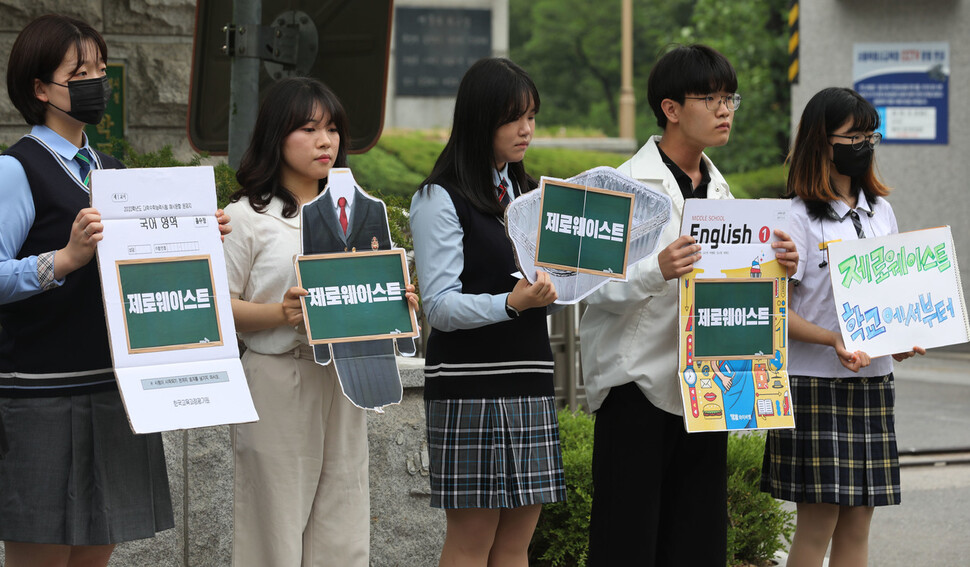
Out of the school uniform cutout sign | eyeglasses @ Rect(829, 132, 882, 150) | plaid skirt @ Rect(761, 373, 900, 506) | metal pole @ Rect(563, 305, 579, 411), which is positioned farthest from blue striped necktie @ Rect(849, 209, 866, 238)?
metal pole @ Rect(563, 305, 579, 411)

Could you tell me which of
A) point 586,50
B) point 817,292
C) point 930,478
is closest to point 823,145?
point 817,292

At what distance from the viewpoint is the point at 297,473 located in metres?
3.38

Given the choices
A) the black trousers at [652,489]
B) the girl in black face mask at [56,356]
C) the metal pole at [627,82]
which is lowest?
the black trousers at [652,489]

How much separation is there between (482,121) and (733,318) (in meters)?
0.97

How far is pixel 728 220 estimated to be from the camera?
3.55 metres

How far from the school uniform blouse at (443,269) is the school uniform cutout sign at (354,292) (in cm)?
10

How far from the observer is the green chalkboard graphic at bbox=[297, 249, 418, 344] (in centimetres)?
324

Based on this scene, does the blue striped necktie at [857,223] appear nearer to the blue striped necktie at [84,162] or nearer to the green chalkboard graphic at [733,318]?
the green chalkboard graphic at [733,318]

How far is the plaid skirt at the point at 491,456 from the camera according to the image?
11.4ft

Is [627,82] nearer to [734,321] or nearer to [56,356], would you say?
[734,321]

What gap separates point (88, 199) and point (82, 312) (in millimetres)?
316

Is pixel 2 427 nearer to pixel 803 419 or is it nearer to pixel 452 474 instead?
pixel 452 474

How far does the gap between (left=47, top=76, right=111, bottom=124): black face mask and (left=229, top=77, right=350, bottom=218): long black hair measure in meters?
0.44

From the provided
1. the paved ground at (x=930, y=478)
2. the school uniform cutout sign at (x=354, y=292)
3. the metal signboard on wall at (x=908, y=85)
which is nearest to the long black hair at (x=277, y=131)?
the school uniform cutout sign at (x=354, y=292)
